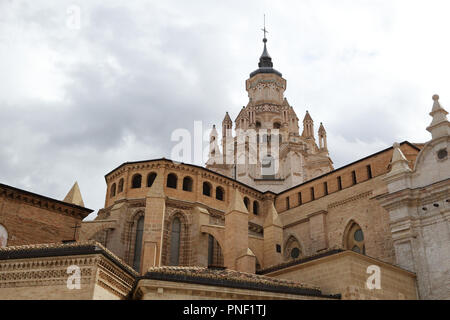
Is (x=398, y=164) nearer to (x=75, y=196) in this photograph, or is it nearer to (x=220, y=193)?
(x=220, y=193)

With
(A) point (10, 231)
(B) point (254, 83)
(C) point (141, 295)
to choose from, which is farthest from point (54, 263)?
(B) point (254, 83)

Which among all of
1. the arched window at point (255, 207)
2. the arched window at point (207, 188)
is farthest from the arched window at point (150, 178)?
the arched window at point (255, 207)

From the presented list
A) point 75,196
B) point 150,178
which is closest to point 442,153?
point 150,178

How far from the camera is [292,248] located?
32.9 m

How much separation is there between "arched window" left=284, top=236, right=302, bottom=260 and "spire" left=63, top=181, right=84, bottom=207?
14.8 m

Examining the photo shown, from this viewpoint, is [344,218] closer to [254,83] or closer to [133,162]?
[133,162]

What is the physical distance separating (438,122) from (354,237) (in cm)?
937

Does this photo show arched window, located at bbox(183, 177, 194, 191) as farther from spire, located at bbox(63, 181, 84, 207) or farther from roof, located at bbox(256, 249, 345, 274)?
roof, located at bbox(256, 249, 345, 274)

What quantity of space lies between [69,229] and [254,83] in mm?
Result: 35527

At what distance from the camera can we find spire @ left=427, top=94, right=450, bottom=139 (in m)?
23.3

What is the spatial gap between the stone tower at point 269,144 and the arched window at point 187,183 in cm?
1415

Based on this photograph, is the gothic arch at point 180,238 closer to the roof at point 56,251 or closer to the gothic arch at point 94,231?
the gothic arch at point 94,231

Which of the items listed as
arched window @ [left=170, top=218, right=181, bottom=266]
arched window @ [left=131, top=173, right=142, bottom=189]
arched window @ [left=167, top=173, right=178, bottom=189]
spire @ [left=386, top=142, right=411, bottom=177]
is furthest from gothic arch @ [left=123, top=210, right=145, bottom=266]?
spire @ [left=386, top=142, right=411, bottom=177]
